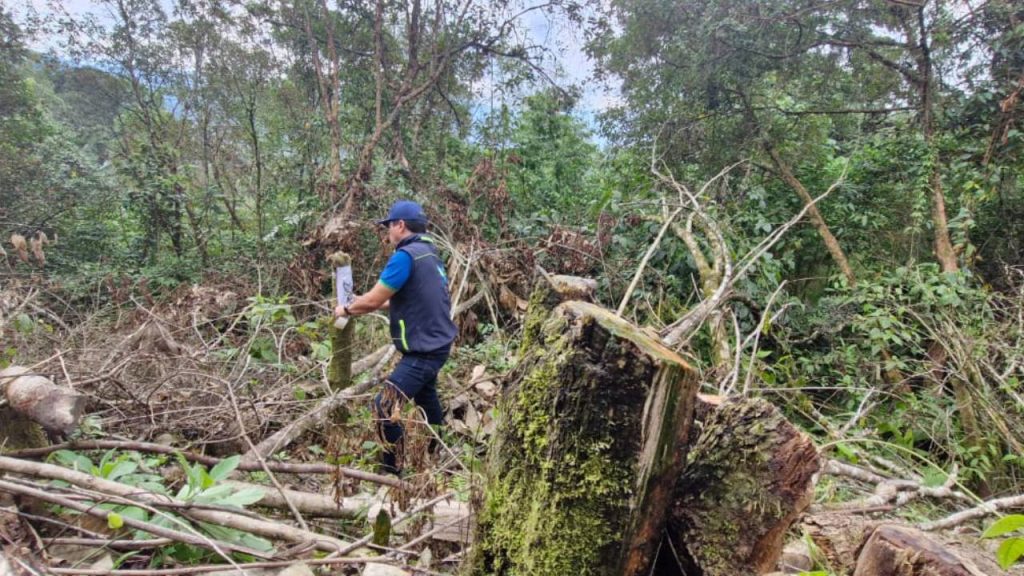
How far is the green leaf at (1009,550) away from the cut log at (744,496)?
402 millimetres

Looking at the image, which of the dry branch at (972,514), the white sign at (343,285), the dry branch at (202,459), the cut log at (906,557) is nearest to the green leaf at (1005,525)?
the cut log at (906,557)

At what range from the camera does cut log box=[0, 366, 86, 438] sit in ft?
6.15

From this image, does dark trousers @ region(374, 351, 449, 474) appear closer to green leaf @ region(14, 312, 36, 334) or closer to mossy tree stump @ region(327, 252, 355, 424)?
mossy tree stump @ region(327, 252, 355, 424)

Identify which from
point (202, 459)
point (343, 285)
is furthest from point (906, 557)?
point (202, 459)

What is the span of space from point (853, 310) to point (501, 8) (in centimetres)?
702

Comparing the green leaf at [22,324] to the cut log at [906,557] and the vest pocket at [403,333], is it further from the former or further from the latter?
the cut log at [906,557]

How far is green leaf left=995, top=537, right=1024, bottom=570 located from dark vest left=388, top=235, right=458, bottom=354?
8.30 ft

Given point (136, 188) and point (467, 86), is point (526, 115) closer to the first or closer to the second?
point (467, 86)

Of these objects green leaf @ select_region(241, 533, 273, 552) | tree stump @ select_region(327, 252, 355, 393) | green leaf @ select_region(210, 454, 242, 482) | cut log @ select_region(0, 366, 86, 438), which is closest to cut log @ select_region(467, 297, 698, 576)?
green leaf @ select_region(241, 533, 273, 552)

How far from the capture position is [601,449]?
1.27 m

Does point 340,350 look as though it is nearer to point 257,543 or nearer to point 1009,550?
point 257,543

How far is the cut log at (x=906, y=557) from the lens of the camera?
3.87 ft

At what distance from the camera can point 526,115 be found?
28.1 feet

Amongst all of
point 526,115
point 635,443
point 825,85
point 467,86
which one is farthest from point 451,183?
point 635,443
